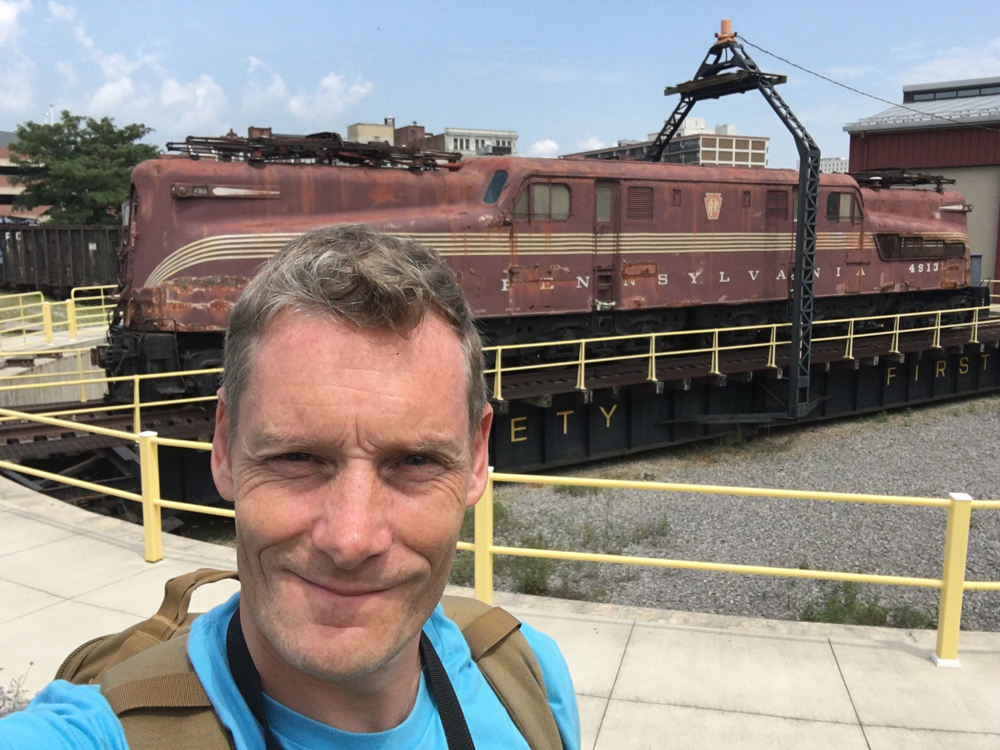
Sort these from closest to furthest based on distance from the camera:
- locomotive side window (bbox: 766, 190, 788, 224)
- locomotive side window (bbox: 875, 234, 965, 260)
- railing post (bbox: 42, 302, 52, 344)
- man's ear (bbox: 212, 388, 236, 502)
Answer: man's ear (bbox: 212, 388, 236, 502)
locomotive side window (bbox: 766, 190, 788, 224)
railing post (bbox: 42, 302, 52, 344)
locomotive side window (bbox: 875, 234, 965, 260)

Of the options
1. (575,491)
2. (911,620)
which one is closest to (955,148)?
(575,491)

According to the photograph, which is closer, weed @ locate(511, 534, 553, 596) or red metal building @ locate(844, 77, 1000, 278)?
weed @ locate(511, 534, 553, 596)

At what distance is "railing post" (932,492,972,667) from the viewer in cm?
488

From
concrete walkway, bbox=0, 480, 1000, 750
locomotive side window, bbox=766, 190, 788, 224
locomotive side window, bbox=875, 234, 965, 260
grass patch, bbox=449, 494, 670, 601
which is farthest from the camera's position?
locomotive side window, bbox=875, 234, 965, 260

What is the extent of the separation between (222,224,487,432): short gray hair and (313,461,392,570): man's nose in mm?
252

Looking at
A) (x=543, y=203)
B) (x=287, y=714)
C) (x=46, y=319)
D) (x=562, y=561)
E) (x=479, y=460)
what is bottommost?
(x=562, y=561)

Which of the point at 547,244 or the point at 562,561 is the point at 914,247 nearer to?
the point at 547,244

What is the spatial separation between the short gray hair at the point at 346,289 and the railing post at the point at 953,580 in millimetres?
4590

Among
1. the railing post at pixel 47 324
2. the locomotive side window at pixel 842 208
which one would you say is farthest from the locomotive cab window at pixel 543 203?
the railing post at pixel 47 324

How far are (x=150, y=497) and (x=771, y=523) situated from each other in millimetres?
8552

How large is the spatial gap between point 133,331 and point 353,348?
11.9m

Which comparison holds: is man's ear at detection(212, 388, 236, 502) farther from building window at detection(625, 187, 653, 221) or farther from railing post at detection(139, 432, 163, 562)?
building window at detection(625, 187, 653, 221)

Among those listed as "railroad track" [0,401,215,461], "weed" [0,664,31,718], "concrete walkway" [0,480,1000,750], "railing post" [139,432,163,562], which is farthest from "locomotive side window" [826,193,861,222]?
"weed" [0,664,31,718]

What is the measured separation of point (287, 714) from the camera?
1326 mm
